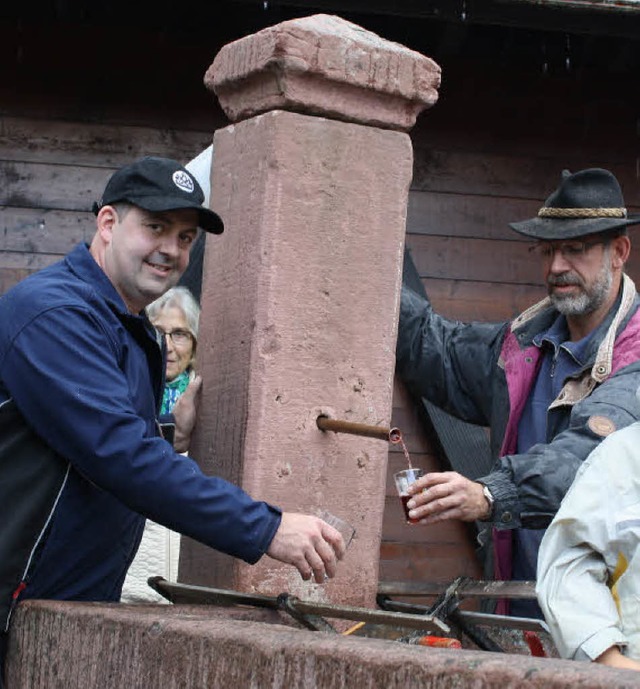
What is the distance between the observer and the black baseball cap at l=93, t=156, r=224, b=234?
145 inches

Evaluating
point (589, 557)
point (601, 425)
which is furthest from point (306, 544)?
point (601, 425)

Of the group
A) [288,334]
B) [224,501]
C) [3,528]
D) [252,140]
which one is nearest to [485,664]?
[224,501]

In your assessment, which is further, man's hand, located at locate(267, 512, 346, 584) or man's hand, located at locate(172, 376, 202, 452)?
man's hand, located at locate(172, 376, 202, 452)

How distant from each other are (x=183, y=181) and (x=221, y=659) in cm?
125

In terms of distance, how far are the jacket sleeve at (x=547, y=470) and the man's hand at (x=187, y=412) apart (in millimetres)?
818

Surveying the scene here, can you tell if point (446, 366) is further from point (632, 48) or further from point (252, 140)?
point (632, 48)

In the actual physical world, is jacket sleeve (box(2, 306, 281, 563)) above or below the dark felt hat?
below

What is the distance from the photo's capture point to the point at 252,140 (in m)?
4.12

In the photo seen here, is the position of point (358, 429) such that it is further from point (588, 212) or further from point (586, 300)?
point (588, 212)

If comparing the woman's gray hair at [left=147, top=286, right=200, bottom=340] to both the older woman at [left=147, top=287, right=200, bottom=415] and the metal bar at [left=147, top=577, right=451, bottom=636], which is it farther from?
the metal bar at [left=147, top=577, right=451, bottom=636]

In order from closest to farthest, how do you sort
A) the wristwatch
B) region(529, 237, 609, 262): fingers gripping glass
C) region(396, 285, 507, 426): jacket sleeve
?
the wristwatch, region(529, 237, 609, 262): fingers gripping glass, region(396, 285, 507, 426): jacket sleeve

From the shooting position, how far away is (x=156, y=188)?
371cm

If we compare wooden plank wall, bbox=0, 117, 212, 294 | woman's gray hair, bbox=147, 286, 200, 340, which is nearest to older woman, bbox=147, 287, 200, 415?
woman's gray hair, bbox=147, 286, 200, 340

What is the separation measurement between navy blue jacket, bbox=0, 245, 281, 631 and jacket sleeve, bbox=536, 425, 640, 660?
713 millimetres
